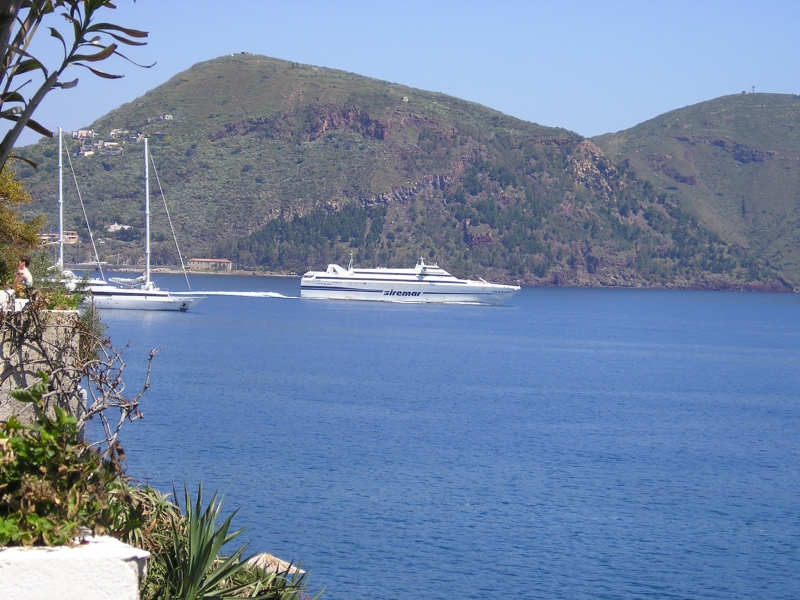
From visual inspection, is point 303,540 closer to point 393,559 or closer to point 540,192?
point 393,559

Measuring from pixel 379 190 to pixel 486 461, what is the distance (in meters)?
127

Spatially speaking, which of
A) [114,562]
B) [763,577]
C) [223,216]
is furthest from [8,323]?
[223,216]

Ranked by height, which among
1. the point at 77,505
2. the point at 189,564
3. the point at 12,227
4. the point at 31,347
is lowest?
the point at 189,564

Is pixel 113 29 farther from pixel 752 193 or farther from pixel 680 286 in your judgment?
pixel 752 193

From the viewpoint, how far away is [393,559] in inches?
557

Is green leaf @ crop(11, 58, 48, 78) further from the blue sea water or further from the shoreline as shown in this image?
the shoreline

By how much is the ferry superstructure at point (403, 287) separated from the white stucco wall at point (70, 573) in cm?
8386

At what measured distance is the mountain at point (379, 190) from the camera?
143 metres

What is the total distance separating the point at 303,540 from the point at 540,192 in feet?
492

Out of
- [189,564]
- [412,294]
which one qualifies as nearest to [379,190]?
[412,294]

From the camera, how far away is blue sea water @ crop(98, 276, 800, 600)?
14344 mm

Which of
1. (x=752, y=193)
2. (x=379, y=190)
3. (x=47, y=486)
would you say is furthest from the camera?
(x=752, y=193)

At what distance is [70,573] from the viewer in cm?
299

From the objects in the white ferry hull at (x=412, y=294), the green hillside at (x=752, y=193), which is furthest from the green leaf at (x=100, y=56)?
the green hillside at (x=752, y=193)
